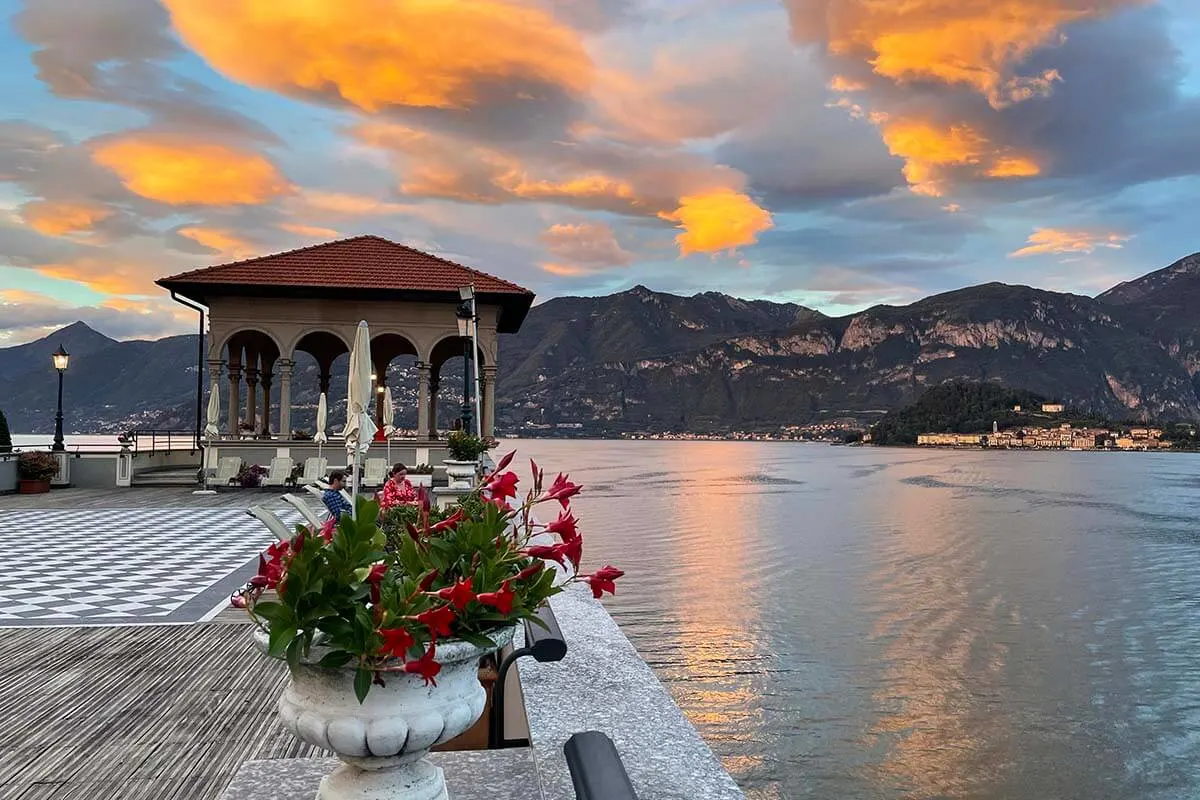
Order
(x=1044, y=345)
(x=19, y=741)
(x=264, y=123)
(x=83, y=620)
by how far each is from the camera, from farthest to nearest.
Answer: (x=1044, y=345) < (x=264, y=123) < (x=83, y=620) < (x=19, y=741)

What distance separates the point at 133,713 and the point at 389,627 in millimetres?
4034

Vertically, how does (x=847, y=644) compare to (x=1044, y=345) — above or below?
below

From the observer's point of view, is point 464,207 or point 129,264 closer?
point 129,264

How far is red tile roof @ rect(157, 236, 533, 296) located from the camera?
22.0 metres

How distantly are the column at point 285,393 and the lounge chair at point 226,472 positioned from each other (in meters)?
1.72

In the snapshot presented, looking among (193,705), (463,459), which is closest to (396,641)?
(193,705)

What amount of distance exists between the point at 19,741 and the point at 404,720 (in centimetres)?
375

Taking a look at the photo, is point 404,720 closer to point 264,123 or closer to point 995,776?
point 995,776

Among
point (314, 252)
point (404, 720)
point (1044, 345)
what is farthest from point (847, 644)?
point (1044, 345)

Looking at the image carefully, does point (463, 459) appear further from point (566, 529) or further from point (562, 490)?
point (566, 529)

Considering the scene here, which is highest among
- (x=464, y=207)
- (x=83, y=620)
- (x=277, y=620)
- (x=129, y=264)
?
(x=464, y=207)

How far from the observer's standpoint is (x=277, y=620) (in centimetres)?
164

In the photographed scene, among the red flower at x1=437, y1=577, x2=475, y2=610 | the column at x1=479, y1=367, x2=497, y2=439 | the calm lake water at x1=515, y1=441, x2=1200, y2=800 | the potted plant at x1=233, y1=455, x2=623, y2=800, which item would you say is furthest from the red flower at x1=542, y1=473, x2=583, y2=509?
the column at x1=479, y1=367, x2=497, y2=439

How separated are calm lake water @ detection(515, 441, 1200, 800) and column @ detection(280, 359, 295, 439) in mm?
9401
